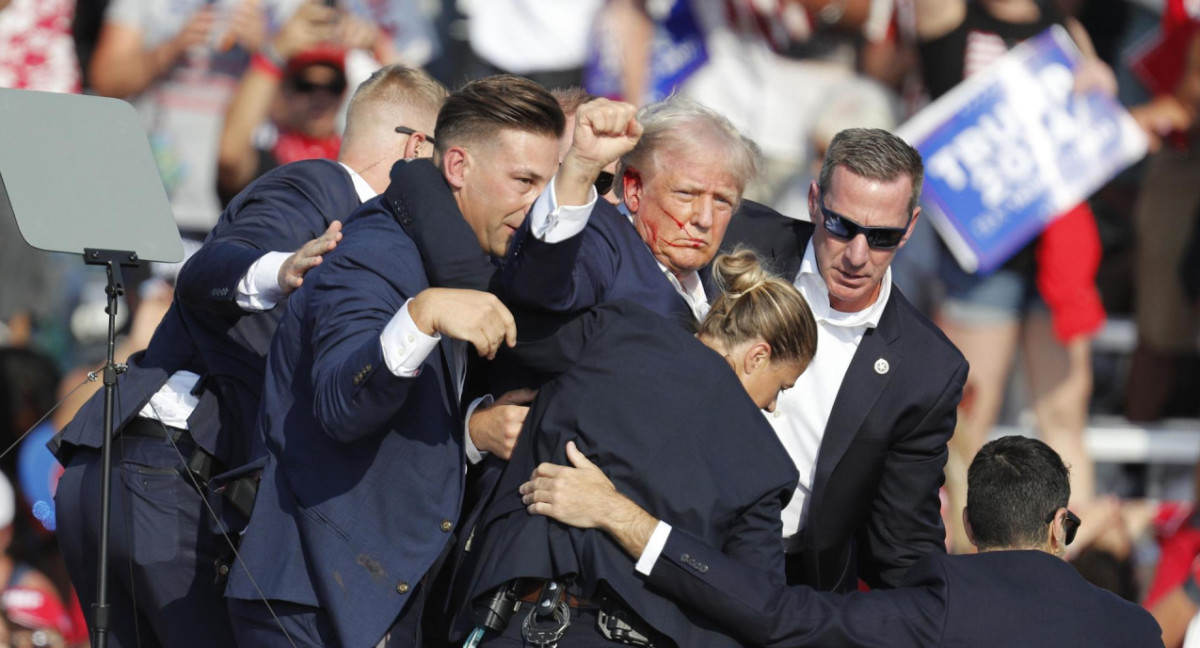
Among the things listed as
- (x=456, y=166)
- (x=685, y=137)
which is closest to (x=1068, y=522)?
(x=685, y=137)

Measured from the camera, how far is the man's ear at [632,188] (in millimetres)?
3508

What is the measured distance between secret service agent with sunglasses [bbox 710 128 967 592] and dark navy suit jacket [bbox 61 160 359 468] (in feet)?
4.24

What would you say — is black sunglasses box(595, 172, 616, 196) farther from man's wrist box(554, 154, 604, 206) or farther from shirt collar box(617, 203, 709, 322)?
man's wrist box(554, 154, 604, 206)

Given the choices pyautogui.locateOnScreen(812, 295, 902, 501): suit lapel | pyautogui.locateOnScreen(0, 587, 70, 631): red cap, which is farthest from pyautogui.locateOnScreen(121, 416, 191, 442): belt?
pyautogui.locateOnScreen(0, 587, 70, 631): red cap

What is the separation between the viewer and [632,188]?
3525 mm

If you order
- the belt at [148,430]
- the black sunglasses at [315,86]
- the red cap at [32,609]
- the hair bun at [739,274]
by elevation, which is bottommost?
the red cap at [32,609]

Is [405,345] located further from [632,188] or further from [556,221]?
[632,188]

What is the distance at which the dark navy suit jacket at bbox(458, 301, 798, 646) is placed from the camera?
9.20ft

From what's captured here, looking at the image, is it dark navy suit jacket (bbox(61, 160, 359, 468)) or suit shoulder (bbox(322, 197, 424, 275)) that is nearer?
suit shoulder (bbox(322, 197, 424, 275))

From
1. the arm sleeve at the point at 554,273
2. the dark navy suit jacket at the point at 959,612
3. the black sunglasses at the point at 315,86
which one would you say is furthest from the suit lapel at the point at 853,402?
the black sunglasses at the point at 315,86

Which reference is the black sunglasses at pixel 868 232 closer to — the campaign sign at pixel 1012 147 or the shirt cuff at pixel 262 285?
the shirt cuff at pixel 262 285

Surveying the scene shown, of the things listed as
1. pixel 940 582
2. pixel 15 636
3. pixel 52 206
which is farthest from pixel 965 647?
pixel 15 636

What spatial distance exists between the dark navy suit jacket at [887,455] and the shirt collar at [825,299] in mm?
33

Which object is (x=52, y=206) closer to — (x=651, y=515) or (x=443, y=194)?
(x=443, y=194)
